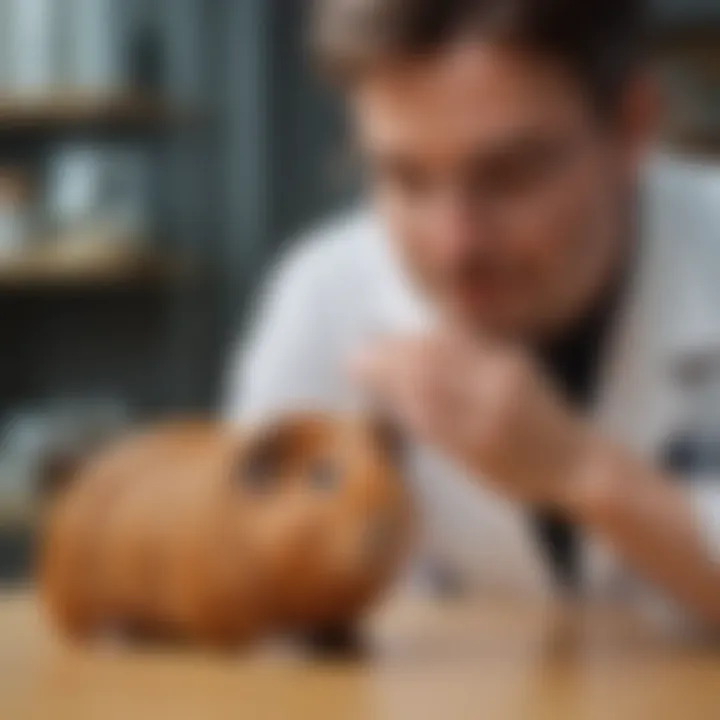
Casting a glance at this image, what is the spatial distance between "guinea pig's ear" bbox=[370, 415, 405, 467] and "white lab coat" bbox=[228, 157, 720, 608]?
130 millimetres

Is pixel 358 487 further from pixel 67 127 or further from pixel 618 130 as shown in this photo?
pixel 67 127

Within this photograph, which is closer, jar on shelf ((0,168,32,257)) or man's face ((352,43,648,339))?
man's face ((352,43,648,339))

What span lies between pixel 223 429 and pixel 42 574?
0.13 metres

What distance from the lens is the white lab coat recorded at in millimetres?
1133

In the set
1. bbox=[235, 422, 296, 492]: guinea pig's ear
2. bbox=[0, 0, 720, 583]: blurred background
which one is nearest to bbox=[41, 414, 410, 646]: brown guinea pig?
bbox=[235, 422, 296, 492]: guinea pig's ear

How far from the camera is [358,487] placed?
876 millimetres

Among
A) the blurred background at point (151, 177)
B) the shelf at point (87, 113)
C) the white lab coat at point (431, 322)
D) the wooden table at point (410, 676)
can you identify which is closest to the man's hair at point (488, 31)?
the white lab coat at point (431, 322)

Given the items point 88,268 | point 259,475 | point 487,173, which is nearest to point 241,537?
point 259,475

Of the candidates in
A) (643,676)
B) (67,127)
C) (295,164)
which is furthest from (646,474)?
(67,127)

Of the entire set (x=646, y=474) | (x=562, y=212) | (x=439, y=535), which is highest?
(x=562, y=212)

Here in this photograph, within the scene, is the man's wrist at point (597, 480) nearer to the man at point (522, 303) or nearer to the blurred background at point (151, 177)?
the man at point (522, 303)

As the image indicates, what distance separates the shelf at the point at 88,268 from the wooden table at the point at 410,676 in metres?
1.26

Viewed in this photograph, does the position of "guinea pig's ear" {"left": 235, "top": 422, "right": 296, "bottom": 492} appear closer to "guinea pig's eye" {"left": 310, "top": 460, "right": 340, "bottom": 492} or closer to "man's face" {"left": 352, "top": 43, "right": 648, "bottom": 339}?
"guinea pig's eye" {"left": 310, "top": 460, "right": 340, "bottom": 492}

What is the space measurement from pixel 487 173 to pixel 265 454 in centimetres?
21
